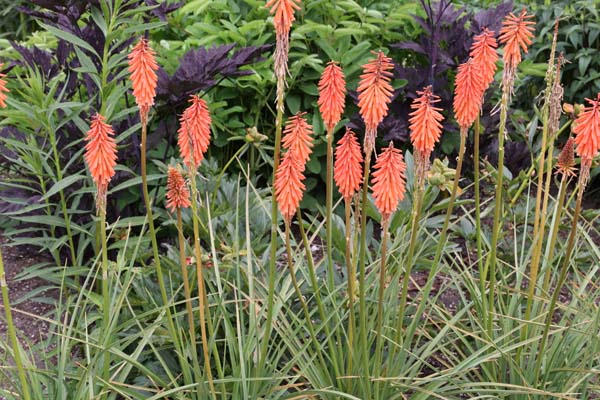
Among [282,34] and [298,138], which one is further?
[298,138]

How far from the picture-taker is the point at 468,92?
7.92ft

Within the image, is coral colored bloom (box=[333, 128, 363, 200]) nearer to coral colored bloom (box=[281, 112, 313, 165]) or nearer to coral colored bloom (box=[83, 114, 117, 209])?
coral colored bloom (box=[281, 112, 313, 165])

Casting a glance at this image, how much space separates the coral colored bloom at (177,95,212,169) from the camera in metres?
2.36

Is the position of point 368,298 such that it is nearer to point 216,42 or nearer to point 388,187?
point 388,187

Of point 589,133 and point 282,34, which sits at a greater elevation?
point 282,34

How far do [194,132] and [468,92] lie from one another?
0.86 m

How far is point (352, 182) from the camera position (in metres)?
2.38

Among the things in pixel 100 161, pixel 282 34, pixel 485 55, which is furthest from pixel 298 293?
pixel 485 55

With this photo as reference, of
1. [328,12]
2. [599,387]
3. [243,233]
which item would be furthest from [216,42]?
[599,387]

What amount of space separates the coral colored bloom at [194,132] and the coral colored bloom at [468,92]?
31.5 inches

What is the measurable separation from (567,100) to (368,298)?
3499 millimetres

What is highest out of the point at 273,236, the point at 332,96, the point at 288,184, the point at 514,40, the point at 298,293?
the point at 514,40

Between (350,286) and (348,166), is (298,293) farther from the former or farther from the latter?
(348,166)

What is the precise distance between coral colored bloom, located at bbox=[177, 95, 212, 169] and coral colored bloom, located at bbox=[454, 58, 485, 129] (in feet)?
2.63
